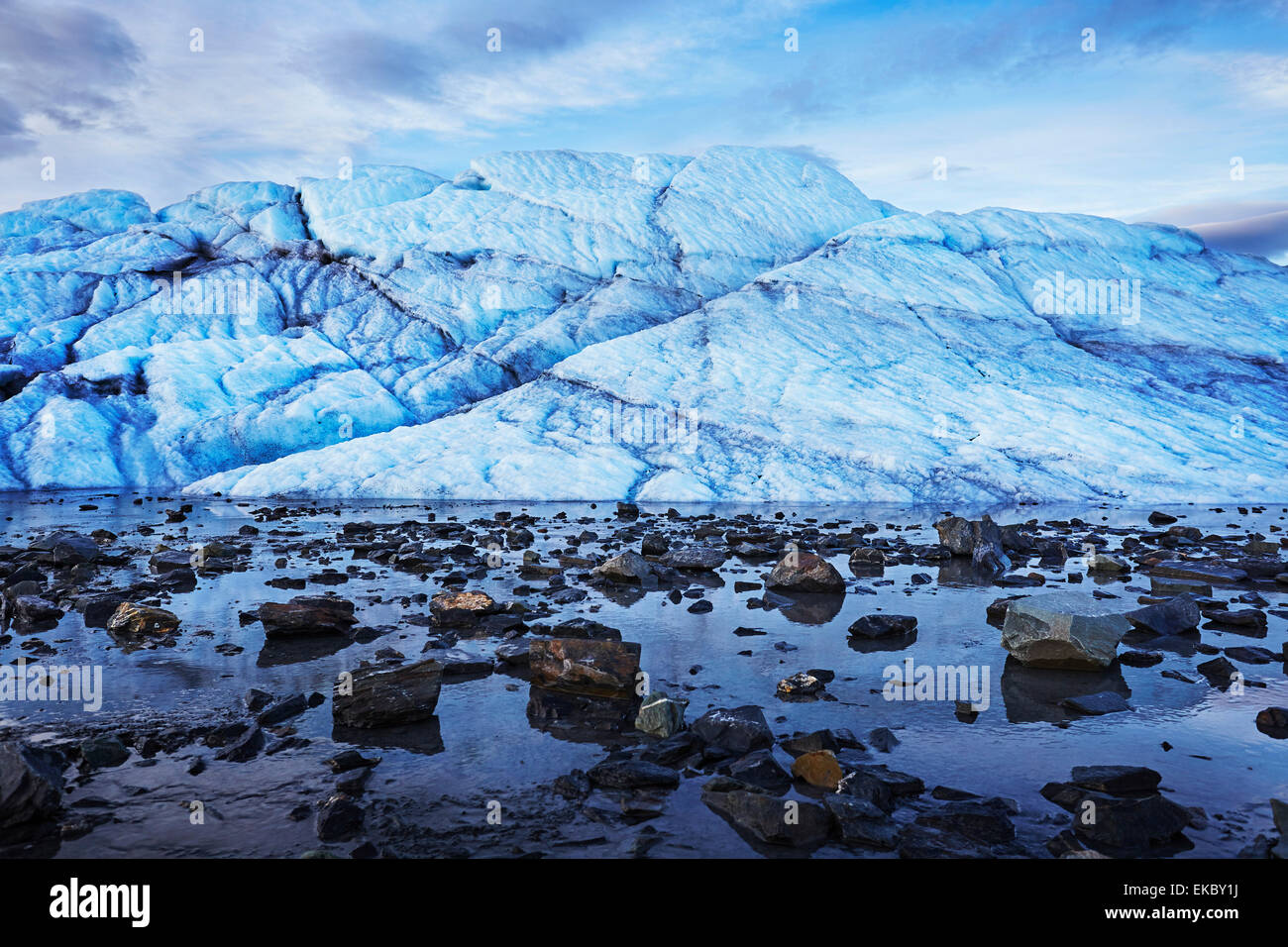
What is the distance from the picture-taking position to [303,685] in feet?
27.1

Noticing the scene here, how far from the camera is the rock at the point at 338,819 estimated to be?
5.06 meters

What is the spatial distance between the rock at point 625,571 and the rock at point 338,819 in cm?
888

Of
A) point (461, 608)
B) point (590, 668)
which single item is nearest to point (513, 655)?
point (590, 668)

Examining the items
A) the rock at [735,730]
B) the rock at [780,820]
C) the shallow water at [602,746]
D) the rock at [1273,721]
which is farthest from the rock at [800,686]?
the rock at [1273,721]

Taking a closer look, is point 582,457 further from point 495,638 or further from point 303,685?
point 303,685

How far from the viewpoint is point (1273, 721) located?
706 cm

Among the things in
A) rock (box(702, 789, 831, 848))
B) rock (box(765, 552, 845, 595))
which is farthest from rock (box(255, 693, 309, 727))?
rock (box(765, 552, 845, 595))

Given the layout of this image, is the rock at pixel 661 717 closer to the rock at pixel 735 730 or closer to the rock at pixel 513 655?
the rock at pixel 735 730

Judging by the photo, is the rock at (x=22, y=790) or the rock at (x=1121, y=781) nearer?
the rock at (x=22, y=790)

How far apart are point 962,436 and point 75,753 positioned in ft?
102

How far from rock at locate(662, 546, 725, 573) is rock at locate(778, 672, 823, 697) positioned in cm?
713

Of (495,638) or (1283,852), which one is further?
(495,638)

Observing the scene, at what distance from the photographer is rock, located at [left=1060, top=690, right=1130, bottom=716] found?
7.57m
